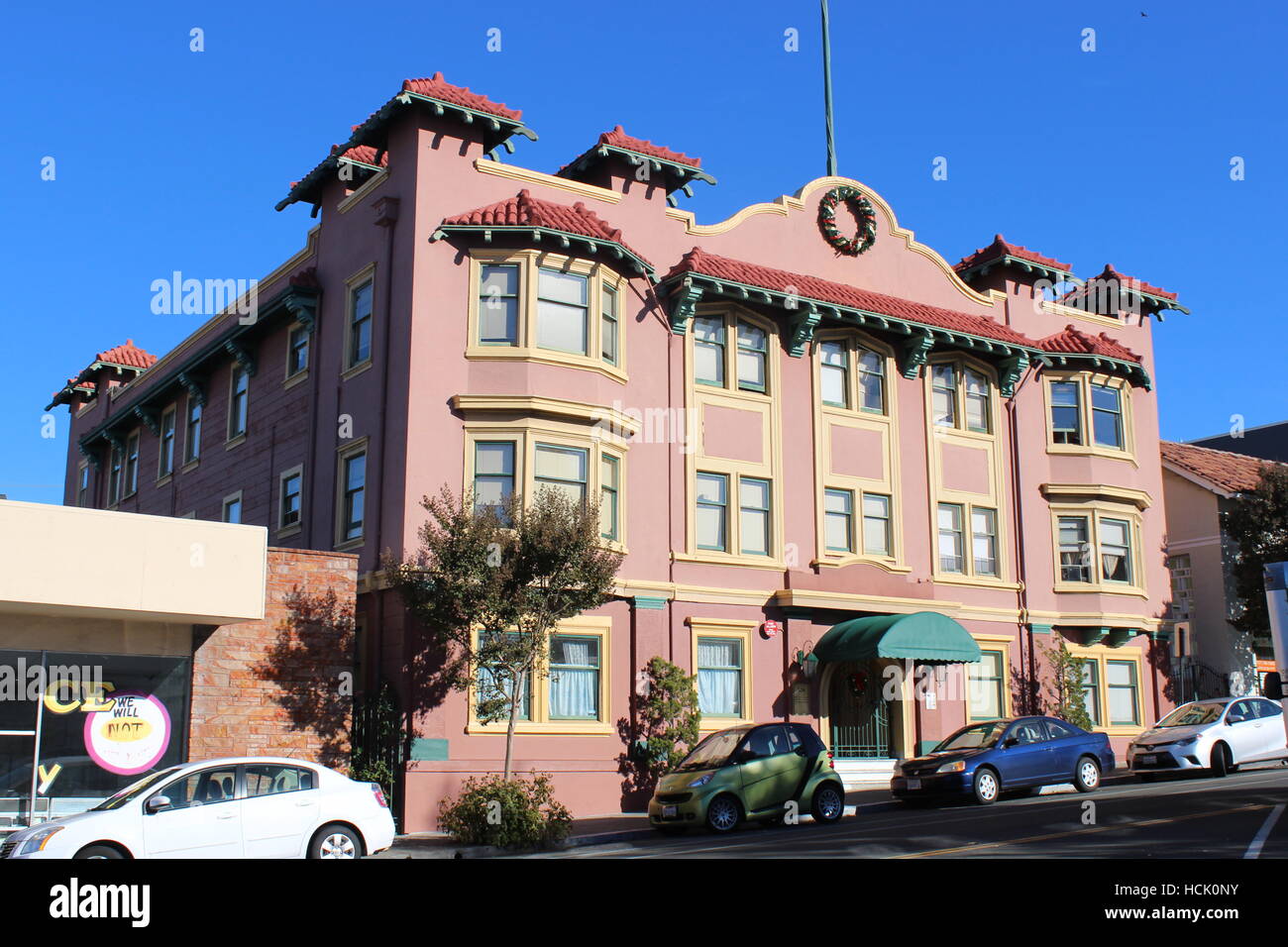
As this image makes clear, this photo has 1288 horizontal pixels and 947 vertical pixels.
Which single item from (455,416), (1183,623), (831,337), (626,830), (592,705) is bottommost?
(626,830)

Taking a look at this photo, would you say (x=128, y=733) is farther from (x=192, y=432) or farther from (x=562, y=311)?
(x=192, y=432)

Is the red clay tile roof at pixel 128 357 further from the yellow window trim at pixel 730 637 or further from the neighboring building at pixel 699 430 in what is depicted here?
the yellow window trim at pixel 730 637

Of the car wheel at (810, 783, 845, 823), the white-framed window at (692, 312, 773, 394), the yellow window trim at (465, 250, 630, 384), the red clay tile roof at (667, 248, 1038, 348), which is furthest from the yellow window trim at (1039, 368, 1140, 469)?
the car wheel at (810, 783, 845, 823)

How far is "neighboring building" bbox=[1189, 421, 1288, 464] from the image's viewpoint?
44906 millimetres

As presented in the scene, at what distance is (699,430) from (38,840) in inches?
597

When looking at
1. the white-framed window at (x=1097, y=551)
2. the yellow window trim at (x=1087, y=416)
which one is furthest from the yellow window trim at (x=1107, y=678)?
the yellow window trim at (x=1087, y=416)

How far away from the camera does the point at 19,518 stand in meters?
17.0

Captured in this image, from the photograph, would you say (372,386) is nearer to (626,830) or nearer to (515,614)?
(515,614)

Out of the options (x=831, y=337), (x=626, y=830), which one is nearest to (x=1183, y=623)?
(x=831, y=337)

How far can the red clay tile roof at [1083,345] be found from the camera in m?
30.7

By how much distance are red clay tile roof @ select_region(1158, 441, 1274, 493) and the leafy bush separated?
2360 centimetres

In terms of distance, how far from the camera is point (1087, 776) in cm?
2252

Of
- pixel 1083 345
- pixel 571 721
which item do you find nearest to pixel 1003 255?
pixel 1083 345

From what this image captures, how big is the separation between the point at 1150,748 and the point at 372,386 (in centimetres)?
1617
